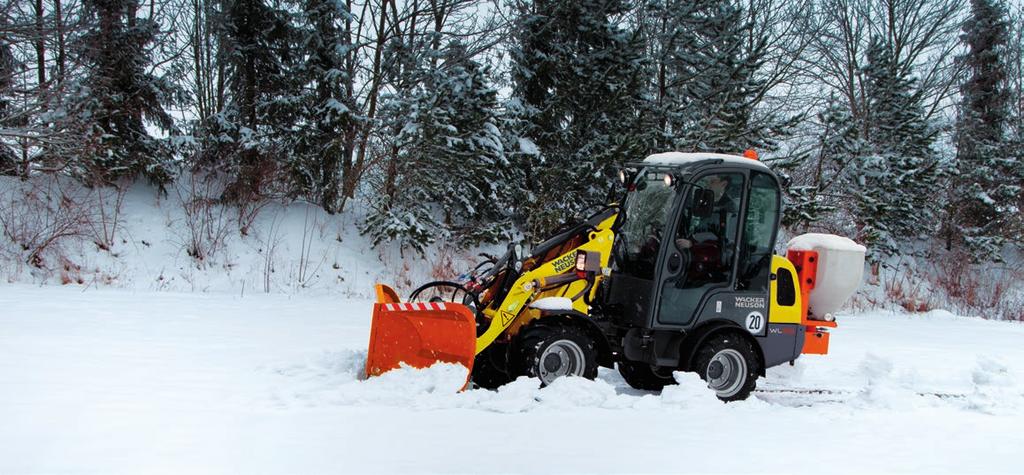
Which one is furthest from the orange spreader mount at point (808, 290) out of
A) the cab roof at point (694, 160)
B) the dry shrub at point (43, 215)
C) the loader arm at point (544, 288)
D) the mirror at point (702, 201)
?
the dry shrub at point (43, 215)

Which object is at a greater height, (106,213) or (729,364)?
(106,213)

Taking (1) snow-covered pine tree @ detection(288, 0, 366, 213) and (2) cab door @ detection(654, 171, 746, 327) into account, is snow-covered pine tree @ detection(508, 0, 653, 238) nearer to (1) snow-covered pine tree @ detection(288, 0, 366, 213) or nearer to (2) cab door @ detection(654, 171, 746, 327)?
(1) snow-covered pine tree @ detection(288, 0, 366, 213)

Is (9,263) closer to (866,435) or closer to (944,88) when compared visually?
(866,435)

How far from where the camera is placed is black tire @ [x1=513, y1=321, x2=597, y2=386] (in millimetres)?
5422

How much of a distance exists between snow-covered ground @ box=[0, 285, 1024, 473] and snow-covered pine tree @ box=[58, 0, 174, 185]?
8.15 metres

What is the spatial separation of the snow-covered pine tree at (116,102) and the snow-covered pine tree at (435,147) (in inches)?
194

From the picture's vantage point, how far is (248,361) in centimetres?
631

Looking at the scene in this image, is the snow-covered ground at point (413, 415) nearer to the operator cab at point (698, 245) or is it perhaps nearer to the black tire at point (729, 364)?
the black tire at point (729, 364)

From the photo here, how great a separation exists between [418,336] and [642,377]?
2090 millimetres

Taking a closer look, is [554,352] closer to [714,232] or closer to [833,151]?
[714,232]

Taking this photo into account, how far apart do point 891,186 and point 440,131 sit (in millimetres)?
15024

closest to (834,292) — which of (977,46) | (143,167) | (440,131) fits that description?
(440,131)

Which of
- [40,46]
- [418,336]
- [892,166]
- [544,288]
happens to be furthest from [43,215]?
[892,166]

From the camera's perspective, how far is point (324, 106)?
54.2 ft
